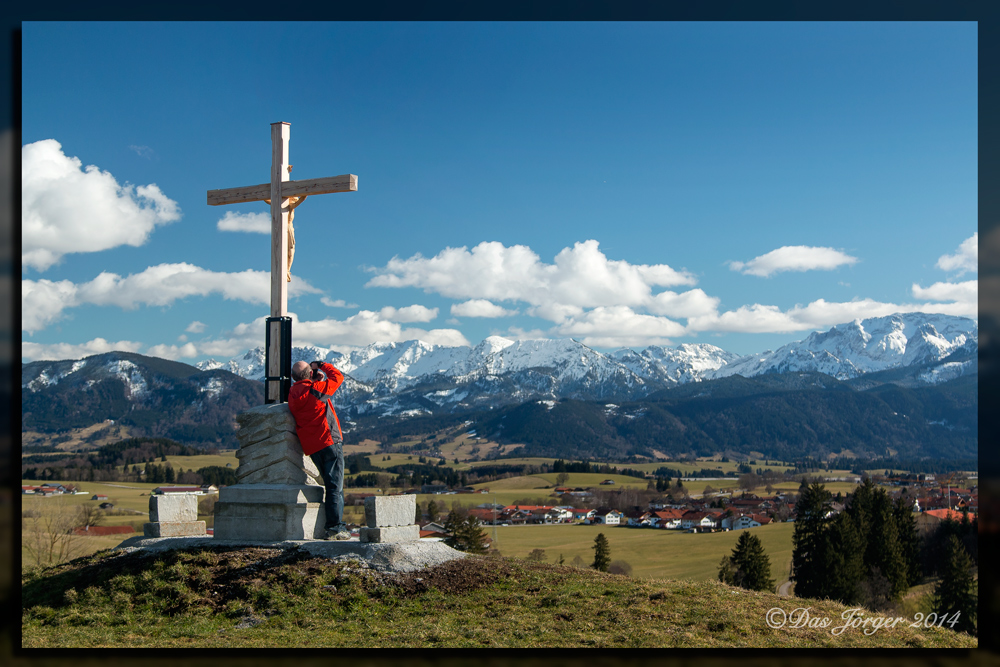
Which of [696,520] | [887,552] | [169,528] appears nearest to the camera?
[169,528]

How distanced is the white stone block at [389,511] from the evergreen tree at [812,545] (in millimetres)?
42281

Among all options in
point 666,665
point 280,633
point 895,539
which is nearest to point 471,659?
point 666,665

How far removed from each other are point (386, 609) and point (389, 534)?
1.99 metres

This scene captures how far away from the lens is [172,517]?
15367 millimetres

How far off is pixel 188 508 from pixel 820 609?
12431 mm

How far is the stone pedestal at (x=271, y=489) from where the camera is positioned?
13.8 m

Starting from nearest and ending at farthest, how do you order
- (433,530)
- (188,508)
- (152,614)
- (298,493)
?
(152,614) → (298,493) → (188,508) → (433,530)

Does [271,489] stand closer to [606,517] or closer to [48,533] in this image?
[48,533]

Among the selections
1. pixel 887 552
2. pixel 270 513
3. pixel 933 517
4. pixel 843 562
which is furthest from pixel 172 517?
pixel 933 517

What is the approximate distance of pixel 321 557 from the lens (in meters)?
12.8

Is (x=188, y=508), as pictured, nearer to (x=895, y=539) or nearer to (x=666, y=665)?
(x=666, y=665)

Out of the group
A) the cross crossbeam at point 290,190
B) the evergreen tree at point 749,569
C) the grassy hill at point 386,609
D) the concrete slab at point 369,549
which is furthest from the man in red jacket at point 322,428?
the evergreen tree at point 749,569

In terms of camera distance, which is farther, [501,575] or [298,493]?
[298,493]

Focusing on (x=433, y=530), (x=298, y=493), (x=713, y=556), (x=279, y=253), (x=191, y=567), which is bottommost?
(x=713, y=556)
